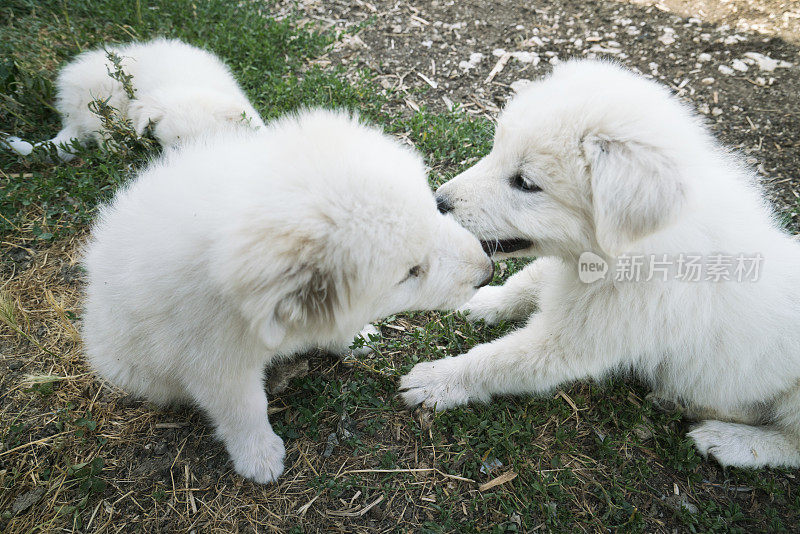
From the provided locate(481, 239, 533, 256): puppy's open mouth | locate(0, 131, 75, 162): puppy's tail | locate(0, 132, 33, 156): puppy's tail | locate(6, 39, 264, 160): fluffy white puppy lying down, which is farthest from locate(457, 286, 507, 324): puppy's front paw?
locate(0, 132, 33, 156): puppy's tail

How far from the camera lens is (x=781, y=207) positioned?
3910 mm

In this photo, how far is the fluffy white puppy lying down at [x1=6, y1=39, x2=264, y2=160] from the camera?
371 centimetres

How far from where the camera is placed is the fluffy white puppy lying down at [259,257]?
1693 millimetres

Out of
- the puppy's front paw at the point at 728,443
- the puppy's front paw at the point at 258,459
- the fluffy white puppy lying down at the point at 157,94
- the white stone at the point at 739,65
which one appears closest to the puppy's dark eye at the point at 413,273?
the puppy's front paw at the point at 258,459

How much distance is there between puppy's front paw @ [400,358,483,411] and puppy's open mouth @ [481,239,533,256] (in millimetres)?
745

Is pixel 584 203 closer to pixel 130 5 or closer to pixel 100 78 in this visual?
pixel 100 78

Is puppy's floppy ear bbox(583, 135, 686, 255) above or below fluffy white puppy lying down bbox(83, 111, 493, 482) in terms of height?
above

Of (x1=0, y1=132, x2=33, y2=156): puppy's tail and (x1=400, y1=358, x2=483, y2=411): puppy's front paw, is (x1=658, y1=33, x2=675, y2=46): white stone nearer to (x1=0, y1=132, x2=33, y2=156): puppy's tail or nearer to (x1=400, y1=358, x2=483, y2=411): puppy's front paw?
(x1=400, y1=358, x2=483, y2=411): puppy's front paw

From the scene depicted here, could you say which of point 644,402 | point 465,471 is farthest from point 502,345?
point 644,402

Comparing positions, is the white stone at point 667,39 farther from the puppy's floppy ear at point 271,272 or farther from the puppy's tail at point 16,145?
the puppy's tail at point 16,145

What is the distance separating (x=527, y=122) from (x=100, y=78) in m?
3.85

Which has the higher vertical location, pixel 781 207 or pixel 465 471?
pixel 781 207

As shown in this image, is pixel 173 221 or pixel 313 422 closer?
pixel 173 221

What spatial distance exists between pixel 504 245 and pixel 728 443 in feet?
5.57
